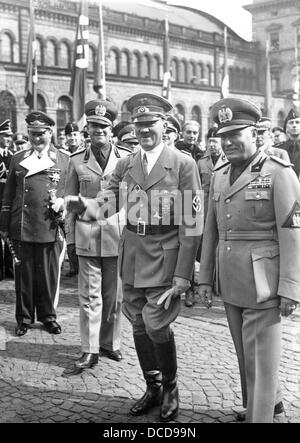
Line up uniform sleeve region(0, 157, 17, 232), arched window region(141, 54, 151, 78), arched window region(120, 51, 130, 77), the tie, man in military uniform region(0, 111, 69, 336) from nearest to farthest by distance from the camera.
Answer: the tie < man in military uniform region(0, 111, 69, 336) < uniform sleeve region(0, 157, 17, 232) < arched window region(120, 51, 130, 77) < arched window region(141, 54, 151, 78)

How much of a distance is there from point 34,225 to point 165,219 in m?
2.34

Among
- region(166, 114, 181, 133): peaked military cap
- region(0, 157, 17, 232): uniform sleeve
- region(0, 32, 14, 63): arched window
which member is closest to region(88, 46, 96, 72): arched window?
region(0, 32, 14, 63): arched window

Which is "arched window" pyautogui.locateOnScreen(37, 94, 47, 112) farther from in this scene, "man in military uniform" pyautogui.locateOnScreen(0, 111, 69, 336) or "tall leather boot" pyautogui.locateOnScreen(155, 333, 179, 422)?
"tall leather boot" pyautogui.locateOnScreen(155, 333, 179, 422)

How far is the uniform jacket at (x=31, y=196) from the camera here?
19.0 feet

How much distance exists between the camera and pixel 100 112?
479 centimetres

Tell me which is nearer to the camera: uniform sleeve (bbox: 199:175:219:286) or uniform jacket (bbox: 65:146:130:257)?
uniform sleeve (bbox: 199:175:219:286)

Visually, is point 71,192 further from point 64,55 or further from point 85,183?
point 64,55

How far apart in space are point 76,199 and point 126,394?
1488mm

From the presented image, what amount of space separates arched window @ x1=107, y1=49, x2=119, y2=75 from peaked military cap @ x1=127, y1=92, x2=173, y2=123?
132 feet

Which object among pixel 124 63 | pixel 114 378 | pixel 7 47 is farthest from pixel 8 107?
pixel 114 378

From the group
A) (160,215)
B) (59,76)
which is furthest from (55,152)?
(59,76)

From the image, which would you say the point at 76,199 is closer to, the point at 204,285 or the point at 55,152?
the point at 204,285

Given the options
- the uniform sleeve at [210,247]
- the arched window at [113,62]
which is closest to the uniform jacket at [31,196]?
the uniform sleeve at [210,247]

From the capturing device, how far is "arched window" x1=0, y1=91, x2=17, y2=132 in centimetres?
2744
